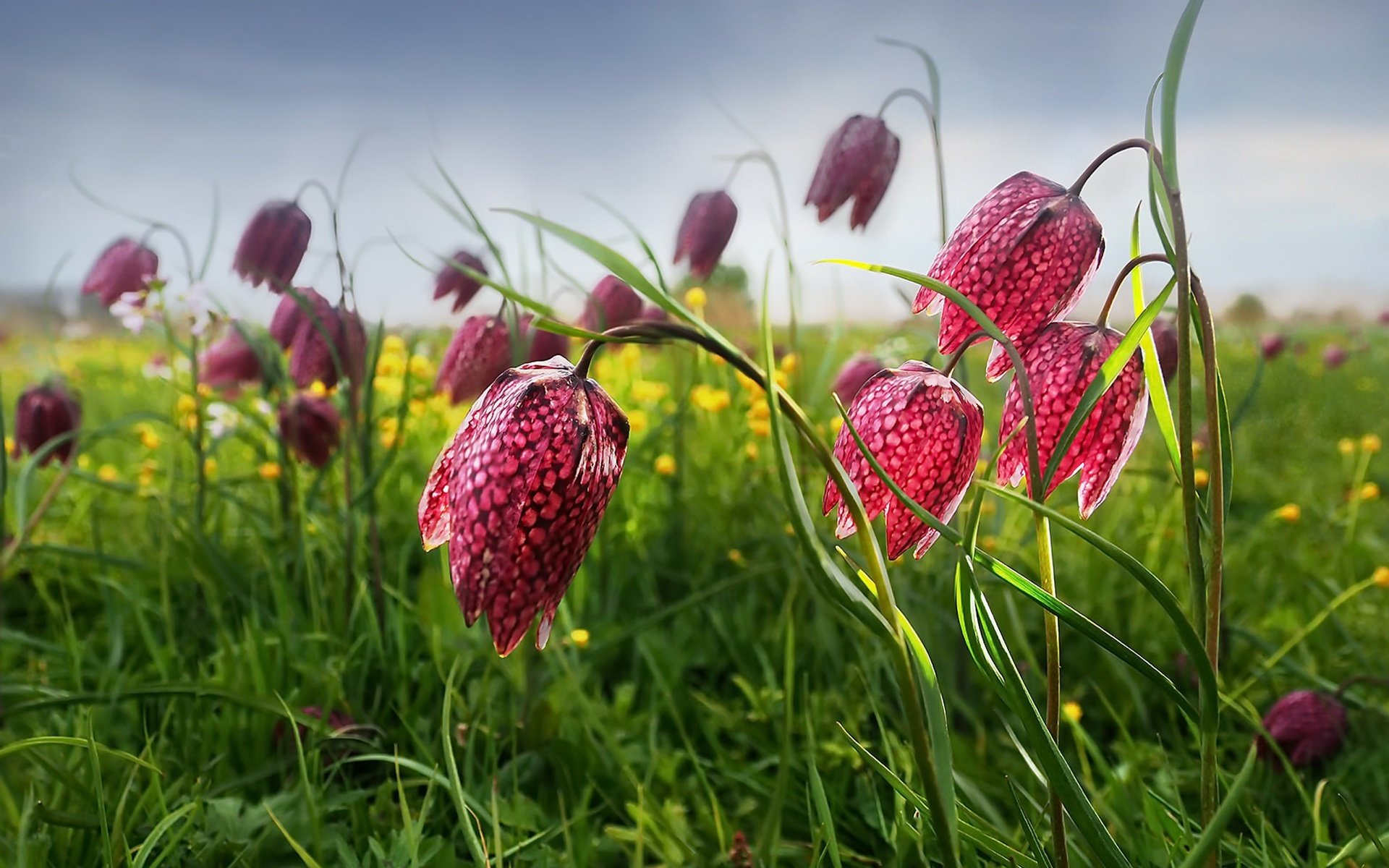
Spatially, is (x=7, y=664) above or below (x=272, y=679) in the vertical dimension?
below

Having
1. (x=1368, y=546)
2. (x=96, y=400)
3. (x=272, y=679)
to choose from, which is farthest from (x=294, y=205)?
(x=96, y=400)

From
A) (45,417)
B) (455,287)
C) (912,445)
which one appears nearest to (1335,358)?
(455,287)

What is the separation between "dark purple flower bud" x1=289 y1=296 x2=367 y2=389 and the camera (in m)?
1.26

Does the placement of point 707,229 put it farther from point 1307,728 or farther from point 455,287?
point 1307,728

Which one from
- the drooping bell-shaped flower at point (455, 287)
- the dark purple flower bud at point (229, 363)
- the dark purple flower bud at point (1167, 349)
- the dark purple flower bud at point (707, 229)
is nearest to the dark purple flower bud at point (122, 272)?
the dark purple flower bud at point (229, 363)

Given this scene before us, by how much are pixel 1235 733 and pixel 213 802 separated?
1230 millimetres

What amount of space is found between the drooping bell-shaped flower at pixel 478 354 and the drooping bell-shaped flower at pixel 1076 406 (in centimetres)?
70

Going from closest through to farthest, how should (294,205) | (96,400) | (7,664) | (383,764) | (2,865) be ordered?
(2,865)
(383,764)
(294,205)
(7,664)
(96,400)

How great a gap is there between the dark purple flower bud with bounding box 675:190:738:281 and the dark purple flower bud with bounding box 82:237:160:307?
0.81 meters

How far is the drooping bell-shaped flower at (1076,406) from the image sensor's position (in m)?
0.68

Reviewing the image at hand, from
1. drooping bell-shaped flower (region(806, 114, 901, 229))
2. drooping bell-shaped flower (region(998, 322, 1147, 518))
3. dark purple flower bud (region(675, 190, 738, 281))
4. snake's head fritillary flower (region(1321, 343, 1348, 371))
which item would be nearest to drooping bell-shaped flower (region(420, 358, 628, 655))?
drooping bell-shaped flower (region(998, 322, 1147, 518))

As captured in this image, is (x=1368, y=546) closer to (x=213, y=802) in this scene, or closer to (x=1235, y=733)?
(x=1235, y=733)

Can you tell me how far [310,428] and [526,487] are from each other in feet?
3.36

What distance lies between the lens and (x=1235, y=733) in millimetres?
1343
